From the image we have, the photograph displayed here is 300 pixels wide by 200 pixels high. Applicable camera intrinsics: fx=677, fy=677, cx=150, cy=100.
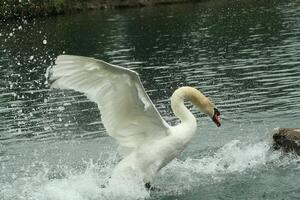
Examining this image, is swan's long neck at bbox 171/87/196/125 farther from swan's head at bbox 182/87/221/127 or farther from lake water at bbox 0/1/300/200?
lake water at bbox 0/1/300/200

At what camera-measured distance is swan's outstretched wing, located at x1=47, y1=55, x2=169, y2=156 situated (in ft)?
41.1

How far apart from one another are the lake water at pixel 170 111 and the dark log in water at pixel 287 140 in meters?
0.21

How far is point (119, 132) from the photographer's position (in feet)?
45.7

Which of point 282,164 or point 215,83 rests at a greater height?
point 282,164

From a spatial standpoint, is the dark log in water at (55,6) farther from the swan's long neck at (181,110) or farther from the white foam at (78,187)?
the swan's long neck at (181,110)

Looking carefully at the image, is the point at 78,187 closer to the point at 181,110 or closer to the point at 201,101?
the point at 181,110

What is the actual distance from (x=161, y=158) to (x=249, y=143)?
4.57m

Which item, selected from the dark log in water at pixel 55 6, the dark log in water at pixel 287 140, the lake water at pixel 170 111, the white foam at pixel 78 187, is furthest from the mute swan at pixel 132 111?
the dark log in water at pixel 55 6

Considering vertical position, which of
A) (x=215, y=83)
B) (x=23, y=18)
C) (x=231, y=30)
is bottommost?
(x=23, y=18)

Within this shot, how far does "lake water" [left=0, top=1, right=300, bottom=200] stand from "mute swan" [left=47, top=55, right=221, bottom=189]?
0.70m

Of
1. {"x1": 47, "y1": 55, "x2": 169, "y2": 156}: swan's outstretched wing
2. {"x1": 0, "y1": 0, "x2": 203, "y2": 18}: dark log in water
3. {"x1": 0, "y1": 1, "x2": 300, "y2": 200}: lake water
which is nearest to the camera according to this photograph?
{"x1": 47, "y1": 55, "x2": 169, "y2": 156}: swan's outstretched wing

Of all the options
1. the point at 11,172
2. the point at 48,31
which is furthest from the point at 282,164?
the point at 48,31

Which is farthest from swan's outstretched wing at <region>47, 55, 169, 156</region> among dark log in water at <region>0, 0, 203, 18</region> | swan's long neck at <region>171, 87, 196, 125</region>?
dark log in water at <region>0, 0, 203, 18</region>

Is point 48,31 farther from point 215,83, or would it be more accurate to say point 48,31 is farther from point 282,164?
point 282,164
